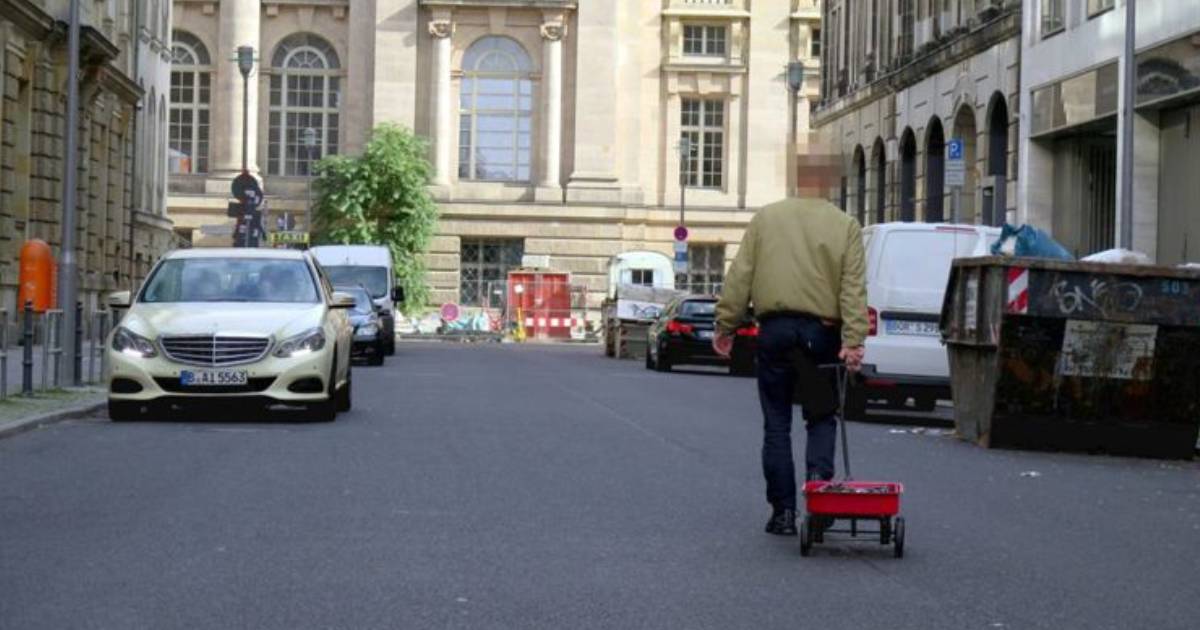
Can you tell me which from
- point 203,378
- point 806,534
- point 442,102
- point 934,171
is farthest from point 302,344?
point 442,102

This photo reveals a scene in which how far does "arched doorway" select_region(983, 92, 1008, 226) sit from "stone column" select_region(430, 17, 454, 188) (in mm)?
39941

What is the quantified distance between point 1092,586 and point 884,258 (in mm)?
13522

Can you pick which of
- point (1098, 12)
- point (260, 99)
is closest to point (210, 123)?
point (260, 99)

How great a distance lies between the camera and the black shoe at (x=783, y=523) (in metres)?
11.1

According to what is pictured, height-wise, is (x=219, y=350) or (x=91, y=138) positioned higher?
(x=91, y=138)

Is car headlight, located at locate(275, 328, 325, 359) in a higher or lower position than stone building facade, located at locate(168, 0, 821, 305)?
lower

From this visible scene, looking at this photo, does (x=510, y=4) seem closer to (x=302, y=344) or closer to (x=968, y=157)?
(x=968, y=157)

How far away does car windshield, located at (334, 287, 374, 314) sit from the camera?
3991 centimetres

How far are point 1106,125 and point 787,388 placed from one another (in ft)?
90.3

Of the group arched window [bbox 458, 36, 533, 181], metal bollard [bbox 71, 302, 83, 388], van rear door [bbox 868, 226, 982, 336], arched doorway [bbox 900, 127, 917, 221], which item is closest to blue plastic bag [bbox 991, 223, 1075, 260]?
van rear door [bbox 868, 226, 982, 336]

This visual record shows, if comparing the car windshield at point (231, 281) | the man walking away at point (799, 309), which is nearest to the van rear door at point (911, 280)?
the car windshield at point (231, 281)

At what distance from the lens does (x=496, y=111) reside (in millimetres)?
83062

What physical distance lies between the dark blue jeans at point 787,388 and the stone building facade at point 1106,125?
72.5ft

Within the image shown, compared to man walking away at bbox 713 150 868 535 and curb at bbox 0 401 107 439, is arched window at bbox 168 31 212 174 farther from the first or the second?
man walking away at bbox 713 150 868 535
